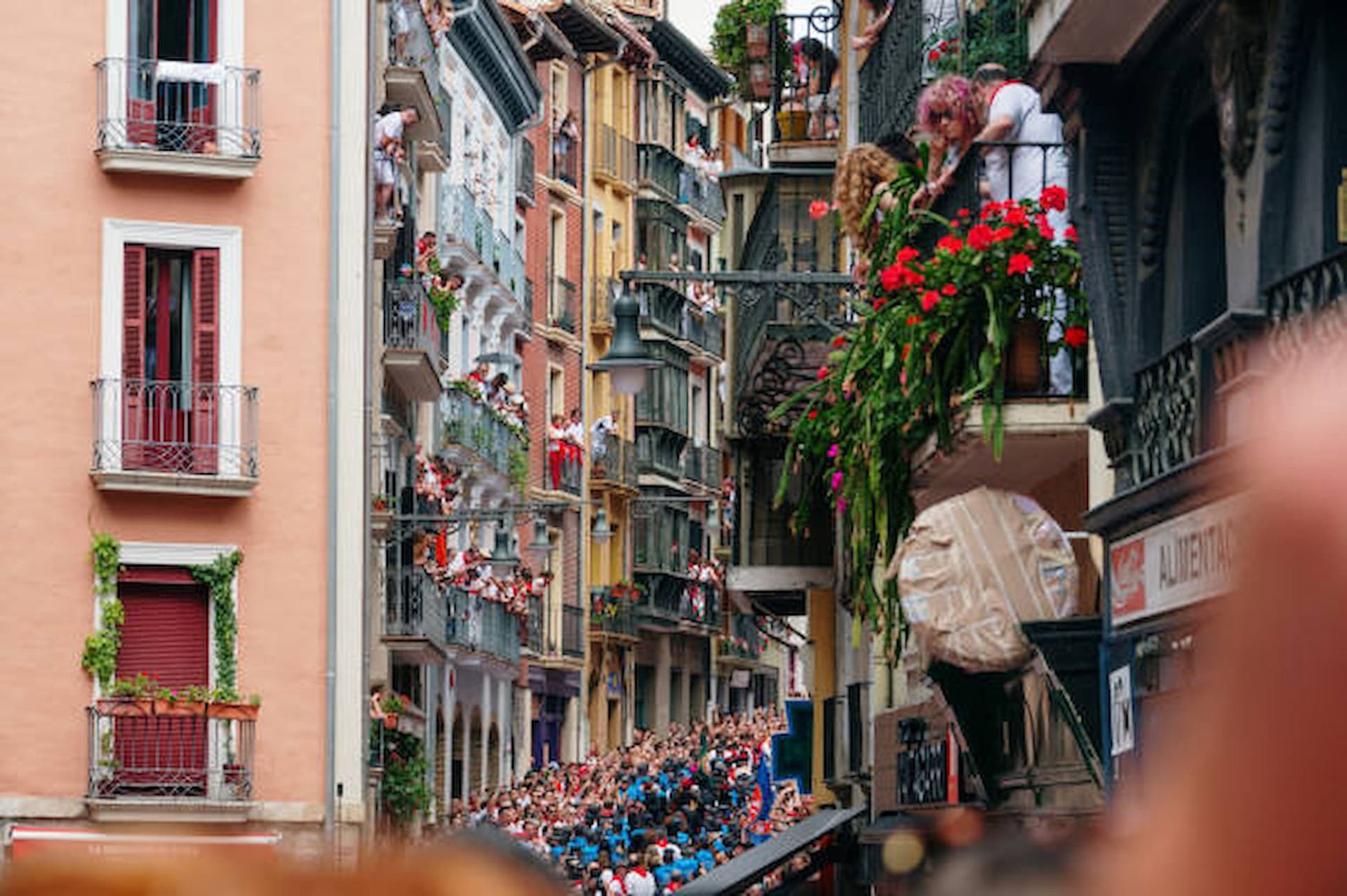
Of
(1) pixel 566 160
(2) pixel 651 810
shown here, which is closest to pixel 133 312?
(2) pixel 651 810

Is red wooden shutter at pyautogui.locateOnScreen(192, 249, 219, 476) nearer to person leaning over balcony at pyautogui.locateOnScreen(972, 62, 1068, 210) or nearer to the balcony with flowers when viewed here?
the balcony with flowers

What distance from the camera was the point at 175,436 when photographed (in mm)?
36812

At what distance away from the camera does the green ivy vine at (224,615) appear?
120 feet

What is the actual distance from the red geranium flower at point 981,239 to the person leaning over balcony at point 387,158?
2461 centimetres

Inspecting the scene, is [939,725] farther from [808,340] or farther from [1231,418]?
[1231,418]

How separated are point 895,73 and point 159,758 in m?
15.2

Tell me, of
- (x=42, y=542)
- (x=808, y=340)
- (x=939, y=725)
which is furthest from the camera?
(x=42, y=542)

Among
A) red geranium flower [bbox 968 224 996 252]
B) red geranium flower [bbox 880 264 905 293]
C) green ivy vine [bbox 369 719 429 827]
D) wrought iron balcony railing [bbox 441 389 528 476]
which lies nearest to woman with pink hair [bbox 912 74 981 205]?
red geranium flower [bbox 880 264 905 293]

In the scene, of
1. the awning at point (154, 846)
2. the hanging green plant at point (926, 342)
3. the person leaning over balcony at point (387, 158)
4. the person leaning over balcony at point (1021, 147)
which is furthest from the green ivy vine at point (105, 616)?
the awning at point (154, 846)

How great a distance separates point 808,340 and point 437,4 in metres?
23.6

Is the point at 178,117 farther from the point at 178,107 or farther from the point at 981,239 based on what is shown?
the point at 981,239

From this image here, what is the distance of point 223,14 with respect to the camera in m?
37.8

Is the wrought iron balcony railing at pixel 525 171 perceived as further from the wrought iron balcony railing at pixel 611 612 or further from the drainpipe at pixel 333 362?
the drainpipe at pixel 333 362

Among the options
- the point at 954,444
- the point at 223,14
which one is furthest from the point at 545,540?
the point at 954,444
